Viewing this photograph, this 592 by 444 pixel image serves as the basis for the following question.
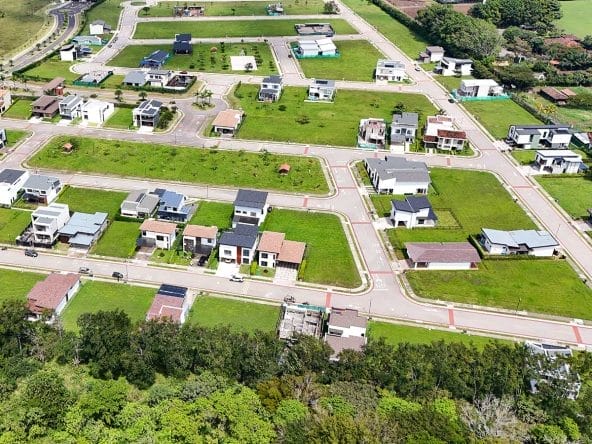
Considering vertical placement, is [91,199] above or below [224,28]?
below

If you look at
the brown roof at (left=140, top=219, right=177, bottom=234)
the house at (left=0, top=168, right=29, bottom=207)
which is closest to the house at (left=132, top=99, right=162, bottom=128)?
the house at (left=0, top=168, right=29, bottom=207)

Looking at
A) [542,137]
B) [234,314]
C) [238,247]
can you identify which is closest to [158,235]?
[238,247]

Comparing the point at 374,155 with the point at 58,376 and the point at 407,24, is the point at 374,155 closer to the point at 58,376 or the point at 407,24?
the point at 58,376

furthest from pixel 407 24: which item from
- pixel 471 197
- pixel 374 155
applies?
pixel 471 197

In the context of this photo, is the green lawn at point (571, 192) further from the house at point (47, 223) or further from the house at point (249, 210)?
the house at point (47, 223)

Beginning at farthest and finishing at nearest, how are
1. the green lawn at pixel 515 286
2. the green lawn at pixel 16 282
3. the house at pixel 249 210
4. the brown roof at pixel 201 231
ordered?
the house at pixel 249 210 < the brown roof at pixel 201 231 < the green lawn at pixel 515 286 < the green lawn at pixel 16 282

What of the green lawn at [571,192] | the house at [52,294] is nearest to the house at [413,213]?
the green lawn at [571,192]

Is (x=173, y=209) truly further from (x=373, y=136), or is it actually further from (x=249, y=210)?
(x=373, y=136)
